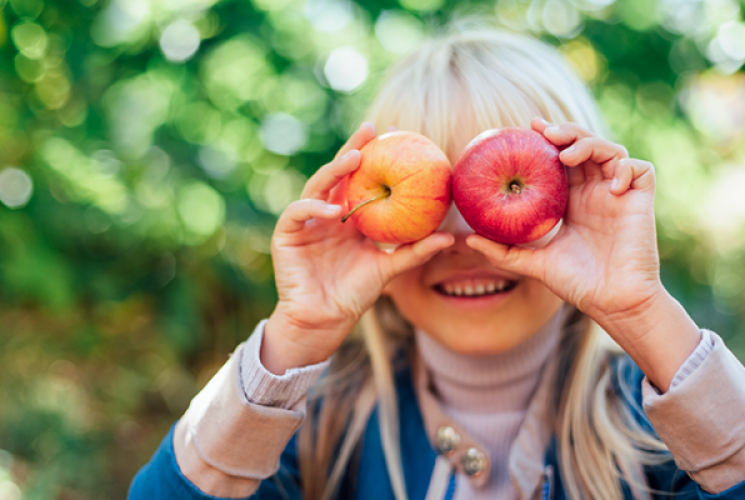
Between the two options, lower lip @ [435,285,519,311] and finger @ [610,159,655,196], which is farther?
lower lip @ [435,285,519,311]

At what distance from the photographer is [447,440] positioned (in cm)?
161

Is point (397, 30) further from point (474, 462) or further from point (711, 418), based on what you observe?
point (711, 418)

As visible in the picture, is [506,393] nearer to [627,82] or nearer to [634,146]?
[634,146]

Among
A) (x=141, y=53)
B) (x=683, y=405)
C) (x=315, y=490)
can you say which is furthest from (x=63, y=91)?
(x=683, y=405)

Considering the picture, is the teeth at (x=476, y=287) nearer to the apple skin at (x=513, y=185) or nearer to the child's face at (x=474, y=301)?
the child's face at (x=474, y=301)

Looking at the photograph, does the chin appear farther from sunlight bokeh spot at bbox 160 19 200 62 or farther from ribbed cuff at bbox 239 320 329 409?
sunlight bokeh spot at bbox 160 19 200 62

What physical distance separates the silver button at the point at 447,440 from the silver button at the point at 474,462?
0.15ft

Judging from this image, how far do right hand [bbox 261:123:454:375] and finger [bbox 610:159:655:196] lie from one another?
496 millimetres

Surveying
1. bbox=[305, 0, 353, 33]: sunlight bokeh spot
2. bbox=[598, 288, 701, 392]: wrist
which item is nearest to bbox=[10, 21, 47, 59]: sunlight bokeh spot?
bbox=[305, 0, 353, 33]: sunlight bokeh spot

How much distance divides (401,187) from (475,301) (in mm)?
474

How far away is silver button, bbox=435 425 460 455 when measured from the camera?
1.60 m

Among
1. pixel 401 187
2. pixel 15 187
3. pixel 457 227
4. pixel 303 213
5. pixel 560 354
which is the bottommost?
pixel 560 354

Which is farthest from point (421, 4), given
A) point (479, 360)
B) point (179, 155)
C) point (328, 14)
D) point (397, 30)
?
point (479, 360)

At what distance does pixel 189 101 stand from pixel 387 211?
1.54m
